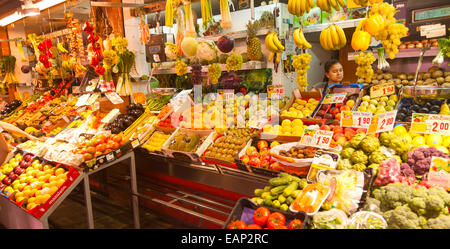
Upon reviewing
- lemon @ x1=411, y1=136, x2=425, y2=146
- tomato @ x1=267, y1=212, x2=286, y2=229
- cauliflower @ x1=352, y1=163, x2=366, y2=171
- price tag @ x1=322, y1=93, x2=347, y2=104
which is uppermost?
price tag @ x1=322, y1=93, x2=347, y2=104

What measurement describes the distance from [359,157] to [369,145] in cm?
13

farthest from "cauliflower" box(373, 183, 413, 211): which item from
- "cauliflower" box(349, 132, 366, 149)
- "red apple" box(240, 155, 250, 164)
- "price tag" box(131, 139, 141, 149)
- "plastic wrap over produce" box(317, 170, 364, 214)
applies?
"price tag" box(131, 139, 141, 149)

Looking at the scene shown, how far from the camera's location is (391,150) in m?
2.43

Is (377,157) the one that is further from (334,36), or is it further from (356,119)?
(334,36)

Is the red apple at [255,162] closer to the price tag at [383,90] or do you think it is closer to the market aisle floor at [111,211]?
the market aisle floor at [111,211]

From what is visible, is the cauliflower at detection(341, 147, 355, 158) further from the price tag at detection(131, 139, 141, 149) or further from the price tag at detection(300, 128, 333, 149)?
the price tag at detection(131, 139, 141, 149)

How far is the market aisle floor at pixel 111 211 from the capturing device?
3.97m

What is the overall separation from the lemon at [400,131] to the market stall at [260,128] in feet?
0.06

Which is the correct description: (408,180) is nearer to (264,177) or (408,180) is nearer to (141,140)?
(264,177)

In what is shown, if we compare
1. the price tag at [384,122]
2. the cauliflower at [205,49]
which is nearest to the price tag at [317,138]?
the price tag at [384,122]

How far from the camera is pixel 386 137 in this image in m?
2.50

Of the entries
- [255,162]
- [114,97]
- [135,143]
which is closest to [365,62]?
[255,162]

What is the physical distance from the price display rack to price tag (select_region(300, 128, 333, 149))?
7.14ft

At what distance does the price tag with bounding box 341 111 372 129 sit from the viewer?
2.80m
